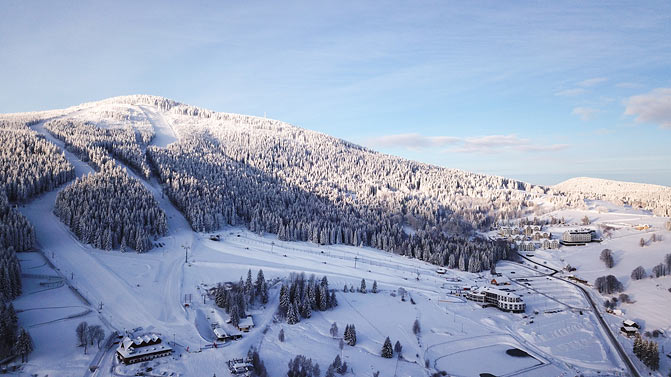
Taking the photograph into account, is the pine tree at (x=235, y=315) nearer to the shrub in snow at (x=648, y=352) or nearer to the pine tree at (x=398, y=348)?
the pine tree at (x=398, y=348)

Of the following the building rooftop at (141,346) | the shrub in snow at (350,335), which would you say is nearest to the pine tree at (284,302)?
the shrub in snow at (350,335)

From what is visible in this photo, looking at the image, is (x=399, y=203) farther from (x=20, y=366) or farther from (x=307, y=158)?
(x=20, y=366)

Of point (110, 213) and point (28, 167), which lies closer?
point (110, 213)

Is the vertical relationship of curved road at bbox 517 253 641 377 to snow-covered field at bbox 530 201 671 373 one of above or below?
below

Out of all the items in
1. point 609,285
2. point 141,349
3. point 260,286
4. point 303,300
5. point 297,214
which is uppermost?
point 297,214

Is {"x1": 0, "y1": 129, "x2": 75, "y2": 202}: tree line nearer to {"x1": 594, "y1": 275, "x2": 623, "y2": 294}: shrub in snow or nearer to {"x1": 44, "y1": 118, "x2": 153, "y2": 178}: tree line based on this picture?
{"x1": 44, "y1": 118, "x2": 153, "y2": 178}: tree line

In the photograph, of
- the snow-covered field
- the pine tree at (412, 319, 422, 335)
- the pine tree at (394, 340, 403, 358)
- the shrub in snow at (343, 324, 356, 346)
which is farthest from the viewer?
the snow-covered field

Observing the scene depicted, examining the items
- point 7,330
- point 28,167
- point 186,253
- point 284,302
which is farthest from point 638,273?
point 28,167

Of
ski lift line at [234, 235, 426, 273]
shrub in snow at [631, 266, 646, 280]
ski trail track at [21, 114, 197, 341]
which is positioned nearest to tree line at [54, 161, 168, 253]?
ski trail track at [21, 114, 197, 341]

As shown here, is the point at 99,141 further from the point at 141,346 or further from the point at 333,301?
the point at 141,346
